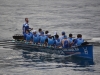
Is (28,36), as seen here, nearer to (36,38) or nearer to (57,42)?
(36,38)

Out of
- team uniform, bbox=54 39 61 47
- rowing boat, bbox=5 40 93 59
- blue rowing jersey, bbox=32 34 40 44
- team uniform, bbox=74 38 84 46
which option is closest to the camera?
rowing boat, bbox=5 40 93 59

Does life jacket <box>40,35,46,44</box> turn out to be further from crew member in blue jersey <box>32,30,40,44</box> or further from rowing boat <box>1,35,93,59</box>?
rowing boat <box>1,35,93,59</box>

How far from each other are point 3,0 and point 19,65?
259ft

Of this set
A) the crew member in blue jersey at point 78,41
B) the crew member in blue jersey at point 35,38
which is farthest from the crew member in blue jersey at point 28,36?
the crew member in blue jersey at point 78,41

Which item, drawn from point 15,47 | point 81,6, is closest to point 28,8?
point 81,6

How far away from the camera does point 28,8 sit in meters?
101

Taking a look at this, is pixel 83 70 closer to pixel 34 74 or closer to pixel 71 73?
pixel 71 73

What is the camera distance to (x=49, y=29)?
7000 centimetres

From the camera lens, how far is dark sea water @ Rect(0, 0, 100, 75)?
1724 inches

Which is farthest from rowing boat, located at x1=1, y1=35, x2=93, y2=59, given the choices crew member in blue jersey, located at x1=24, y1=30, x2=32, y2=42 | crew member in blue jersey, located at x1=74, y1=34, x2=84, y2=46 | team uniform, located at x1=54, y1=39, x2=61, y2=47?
crew member in blue jersey, located at x1=74, y1=34, x2=84, y2=46

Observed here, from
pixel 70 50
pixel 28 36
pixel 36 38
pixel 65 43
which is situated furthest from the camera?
pixel 28 36

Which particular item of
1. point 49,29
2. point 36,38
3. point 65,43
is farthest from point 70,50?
point 49,29

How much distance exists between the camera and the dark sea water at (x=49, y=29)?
43.8 m

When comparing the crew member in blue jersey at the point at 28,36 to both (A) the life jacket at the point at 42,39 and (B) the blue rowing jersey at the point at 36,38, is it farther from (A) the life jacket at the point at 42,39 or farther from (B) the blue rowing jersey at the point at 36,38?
(A) the life jacket at the point at 42,39
